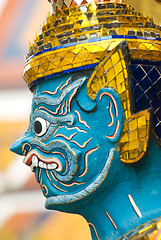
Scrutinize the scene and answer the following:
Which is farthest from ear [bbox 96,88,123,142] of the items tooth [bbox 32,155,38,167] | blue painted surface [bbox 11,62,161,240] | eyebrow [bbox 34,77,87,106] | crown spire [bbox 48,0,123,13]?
crown spire [bbox 48,0,123,13]

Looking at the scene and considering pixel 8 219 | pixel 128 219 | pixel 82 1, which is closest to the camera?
pixel 128 219

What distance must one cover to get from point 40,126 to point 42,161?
6.7 inches

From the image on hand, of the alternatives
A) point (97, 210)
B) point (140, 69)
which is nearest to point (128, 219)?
point (97, 210)

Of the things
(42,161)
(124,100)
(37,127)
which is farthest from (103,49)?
(42,161)

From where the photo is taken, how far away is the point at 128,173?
271cm

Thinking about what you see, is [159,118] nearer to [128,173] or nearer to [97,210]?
[128,173]

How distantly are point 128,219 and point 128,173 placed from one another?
0.67ft

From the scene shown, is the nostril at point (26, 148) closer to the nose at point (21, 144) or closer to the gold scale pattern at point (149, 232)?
the nose at point (21, 144)

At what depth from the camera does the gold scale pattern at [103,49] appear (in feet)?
8.77

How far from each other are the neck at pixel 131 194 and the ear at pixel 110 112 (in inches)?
5.2

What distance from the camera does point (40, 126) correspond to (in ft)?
9.47

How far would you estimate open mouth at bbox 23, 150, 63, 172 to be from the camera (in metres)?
2.79

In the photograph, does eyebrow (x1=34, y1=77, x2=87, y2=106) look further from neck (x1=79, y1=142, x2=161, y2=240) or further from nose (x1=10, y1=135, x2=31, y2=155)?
neck (x1=79, y1=142, x2=161, y2=240)

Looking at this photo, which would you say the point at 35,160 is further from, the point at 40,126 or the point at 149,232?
the point at 149,232
